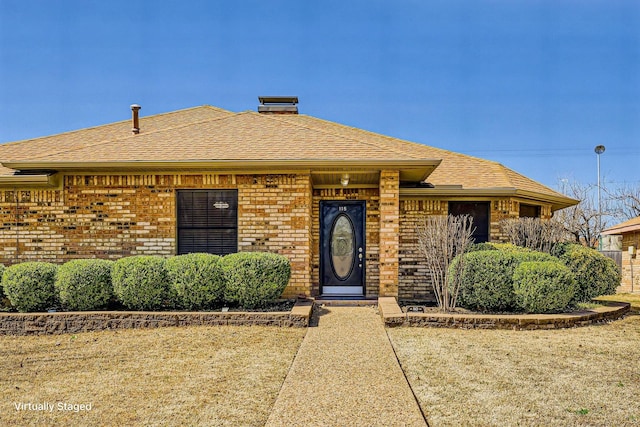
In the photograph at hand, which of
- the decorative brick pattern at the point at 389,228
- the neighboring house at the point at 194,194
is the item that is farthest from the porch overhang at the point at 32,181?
the decorative brick pattern at the point at 389,228

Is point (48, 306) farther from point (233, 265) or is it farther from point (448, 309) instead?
point (448, 309)

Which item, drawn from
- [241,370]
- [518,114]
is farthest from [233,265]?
[518,114]

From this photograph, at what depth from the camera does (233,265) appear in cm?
851

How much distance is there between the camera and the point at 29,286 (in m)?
8.45

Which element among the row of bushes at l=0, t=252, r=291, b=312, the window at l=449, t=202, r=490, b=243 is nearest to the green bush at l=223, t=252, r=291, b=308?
the row of bushes at l=0, t=252, r=291, b=312

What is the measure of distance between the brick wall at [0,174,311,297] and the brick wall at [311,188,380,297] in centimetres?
133

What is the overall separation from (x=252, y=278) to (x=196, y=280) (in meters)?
0.94

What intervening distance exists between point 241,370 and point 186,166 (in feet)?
16.5

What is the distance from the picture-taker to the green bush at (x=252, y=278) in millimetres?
8430

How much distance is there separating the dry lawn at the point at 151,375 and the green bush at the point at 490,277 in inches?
127

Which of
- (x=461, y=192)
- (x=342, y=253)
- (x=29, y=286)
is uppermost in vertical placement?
(x=461, y=192)

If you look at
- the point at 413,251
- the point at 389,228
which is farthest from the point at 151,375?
the point at 413,251

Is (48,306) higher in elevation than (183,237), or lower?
lower

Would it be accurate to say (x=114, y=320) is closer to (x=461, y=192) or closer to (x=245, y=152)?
(x=245, y=152)
